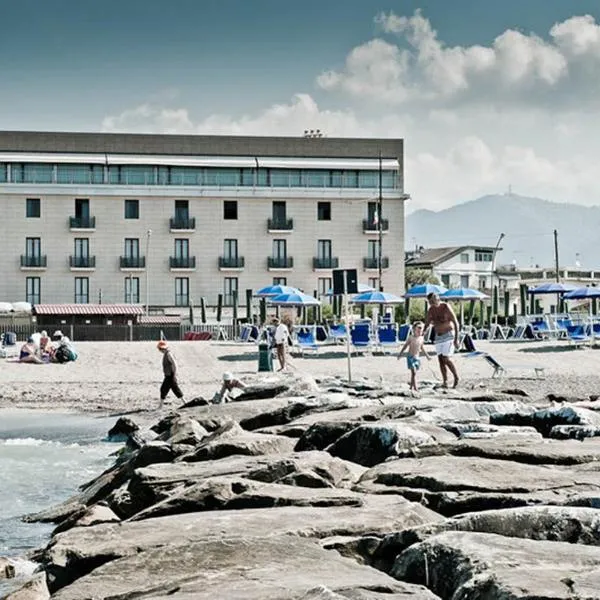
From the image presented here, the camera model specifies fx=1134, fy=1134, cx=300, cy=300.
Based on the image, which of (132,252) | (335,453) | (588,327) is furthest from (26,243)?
(335,453)

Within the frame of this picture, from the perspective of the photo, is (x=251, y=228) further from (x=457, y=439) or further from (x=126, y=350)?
(x=457, y=439)

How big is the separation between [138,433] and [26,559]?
7675 mm

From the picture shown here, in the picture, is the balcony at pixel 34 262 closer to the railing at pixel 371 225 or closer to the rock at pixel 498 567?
the railing at pixel 371 225

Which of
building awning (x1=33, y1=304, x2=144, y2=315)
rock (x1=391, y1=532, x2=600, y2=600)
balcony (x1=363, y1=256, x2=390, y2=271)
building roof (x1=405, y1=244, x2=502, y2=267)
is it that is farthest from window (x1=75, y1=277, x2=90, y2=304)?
rock (x1=391, y1=532, x2=600, y2=600)

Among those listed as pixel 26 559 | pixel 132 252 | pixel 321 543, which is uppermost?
pixel 132 252

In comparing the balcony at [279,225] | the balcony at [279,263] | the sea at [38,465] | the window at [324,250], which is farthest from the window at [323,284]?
the sea at [38,465]

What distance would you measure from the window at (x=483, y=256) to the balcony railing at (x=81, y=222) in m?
41.2

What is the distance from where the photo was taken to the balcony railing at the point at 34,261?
65812 millimetres

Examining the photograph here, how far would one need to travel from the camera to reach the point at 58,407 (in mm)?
25656

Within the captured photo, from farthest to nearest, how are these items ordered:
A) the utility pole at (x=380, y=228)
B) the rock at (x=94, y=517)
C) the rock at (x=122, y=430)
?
1. the utility pole at (x=380, y=228)
2. the rock at (x=122, y=430)
3. the rock at (x=94, y=517)

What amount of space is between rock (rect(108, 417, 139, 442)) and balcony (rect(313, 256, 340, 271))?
48.3 m

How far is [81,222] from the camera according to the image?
6638 cm

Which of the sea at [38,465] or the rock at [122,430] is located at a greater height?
the rock at [122,430]

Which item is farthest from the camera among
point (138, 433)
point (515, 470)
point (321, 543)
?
point (138, 433)
